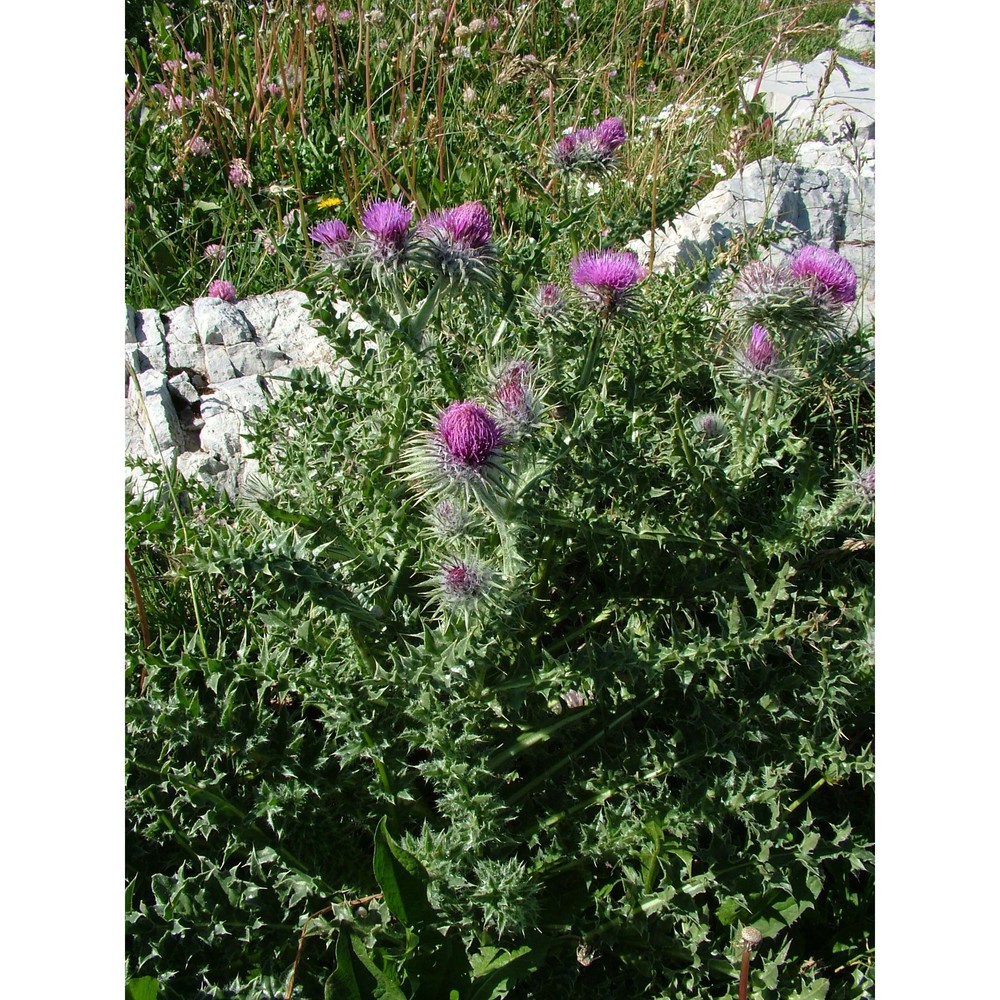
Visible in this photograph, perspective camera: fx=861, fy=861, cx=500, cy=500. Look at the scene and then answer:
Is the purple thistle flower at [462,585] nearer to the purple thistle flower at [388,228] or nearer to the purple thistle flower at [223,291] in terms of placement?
the purple thistle flower at [388,228]

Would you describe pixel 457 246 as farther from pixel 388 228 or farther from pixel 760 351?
pixel 760 351

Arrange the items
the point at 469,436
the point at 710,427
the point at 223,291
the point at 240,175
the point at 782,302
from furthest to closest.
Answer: the point at 240,175
the point at 223,291
the point at 710,427
the point at 782,302
the point at 469,436

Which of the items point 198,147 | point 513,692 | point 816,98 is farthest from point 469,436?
point 816,98

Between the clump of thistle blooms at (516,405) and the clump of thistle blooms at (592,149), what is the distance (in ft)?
4.84

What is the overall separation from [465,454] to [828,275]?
1.36m

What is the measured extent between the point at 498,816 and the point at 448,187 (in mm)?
3682

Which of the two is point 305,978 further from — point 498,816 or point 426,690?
point 426,690

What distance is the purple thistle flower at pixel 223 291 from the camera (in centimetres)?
421

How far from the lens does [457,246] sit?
2.53m

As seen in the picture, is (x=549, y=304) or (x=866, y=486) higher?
(x=549, y=304)

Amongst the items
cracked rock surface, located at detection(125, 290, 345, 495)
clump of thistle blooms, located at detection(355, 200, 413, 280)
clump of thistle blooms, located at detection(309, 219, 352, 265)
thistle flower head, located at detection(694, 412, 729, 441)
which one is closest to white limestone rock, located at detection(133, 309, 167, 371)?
cracked rock surface, located at detection(125, 290, 345, 495)

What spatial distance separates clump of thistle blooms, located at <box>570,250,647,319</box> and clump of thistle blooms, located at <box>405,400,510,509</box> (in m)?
0.77

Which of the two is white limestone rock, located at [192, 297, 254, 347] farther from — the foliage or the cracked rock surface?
the foliage

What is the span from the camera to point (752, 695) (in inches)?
103
